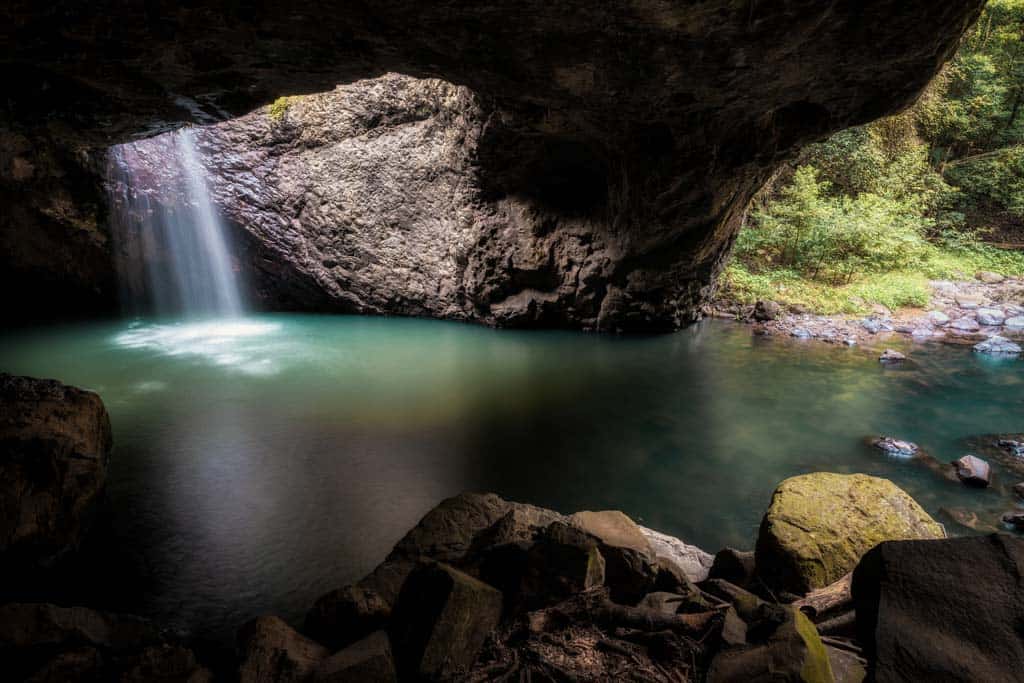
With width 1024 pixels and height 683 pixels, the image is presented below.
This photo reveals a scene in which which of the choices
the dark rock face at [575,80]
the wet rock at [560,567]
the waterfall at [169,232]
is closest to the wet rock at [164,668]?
the wet rock at [560,567]

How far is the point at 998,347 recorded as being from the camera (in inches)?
391

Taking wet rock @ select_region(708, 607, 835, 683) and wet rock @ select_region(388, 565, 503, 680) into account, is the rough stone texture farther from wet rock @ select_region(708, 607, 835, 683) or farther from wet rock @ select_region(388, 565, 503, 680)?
wet rock @ select_region(708, 607, 835, 683)

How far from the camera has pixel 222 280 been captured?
13859 mm

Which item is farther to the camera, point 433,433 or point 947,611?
point 433,433

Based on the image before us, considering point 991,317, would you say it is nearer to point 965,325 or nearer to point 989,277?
point 965,325

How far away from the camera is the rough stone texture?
3.20 metres

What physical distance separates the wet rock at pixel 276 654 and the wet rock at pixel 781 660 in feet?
5.39

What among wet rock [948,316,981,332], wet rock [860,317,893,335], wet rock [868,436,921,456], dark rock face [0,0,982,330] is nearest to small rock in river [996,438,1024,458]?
wet rock [868,436,921,456]

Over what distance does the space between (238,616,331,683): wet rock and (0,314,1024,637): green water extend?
107 centimetres

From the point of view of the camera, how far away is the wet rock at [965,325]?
11680mm

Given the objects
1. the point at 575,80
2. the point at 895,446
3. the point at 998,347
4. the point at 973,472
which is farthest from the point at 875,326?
the point at 575,80

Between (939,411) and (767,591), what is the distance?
245 inches

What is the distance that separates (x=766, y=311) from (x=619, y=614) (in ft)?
41.0

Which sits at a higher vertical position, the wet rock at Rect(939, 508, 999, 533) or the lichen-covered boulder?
the lichen-covered boulder
